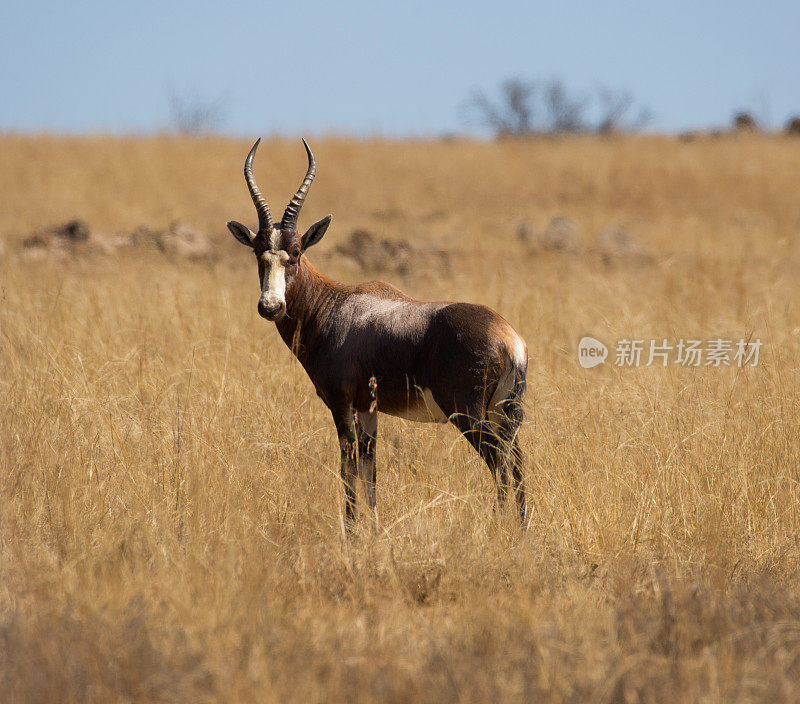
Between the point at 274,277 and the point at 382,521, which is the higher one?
the point at 274,277

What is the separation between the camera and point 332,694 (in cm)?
277

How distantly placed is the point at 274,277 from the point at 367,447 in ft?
3.44

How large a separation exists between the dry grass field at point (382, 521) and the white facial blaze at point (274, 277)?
94 cm

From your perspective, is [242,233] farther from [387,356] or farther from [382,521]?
[382,521]

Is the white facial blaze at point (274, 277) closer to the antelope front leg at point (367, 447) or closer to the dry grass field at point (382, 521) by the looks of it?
the antelope front leg at point (367, 447)

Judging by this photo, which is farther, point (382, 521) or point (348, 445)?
point (348, 445)

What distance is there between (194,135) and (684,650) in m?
22.5

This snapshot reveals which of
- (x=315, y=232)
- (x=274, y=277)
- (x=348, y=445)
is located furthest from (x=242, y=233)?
(x=348, y=445)

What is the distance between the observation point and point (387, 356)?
454cm

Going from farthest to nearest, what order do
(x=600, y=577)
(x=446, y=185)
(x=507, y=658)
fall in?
(x=446, y=185) → (x=600, y=577) → (x=507, y=658)

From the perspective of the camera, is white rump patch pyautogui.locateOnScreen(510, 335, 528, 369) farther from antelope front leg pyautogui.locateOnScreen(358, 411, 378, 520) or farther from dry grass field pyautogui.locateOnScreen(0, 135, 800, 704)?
antelope front leg pyautogui.locateOnScreen(358, 411, 378, 520)

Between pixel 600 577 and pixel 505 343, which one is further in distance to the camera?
pixel 505 343

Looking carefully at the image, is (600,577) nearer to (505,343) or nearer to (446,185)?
(505,343)

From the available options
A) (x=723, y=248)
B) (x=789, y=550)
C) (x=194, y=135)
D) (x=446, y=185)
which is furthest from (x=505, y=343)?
(x=194, y=135)
